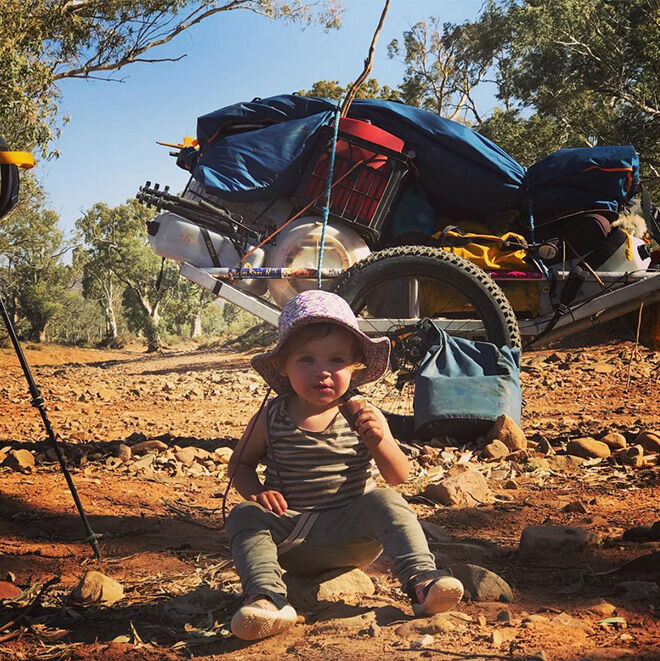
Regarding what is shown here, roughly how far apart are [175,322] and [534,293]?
51132 mm

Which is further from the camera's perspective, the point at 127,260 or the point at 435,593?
the point at 127,260

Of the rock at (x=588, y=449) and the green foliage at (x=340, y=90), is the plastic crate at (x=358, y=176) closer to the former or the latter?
the rock at (x=588, y=449)

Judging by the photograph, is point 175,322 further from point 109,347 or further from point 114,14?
point 114,14

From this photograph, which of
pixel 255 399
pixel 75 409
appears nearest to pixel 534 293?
pixel 255 399

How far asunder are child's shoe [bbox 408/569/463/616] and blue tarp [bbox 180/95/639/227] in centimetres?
428

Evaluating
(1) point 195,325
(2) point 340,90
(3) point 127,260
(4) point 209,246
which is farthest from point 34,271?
(4) point 209,246

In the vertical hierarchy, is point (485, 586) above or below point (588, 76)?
below

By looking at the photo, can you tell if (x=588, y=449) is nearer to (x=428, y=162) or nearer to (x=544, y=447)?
(x=544, y=447)

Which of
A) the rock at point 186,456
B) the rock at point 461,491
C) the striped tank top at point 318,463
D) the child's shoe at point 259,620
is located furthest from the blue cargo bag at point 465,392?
the child's shoe at point 259,620

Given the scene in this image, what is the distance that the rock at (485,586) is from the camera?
2.46 meters

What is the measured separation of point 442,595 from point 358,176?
448 cm

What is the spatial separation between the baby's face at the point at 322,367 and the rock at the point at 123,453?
2886 mm

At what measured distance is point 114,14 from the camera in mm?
16859

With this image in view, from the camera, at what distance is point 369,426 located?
247 cm
